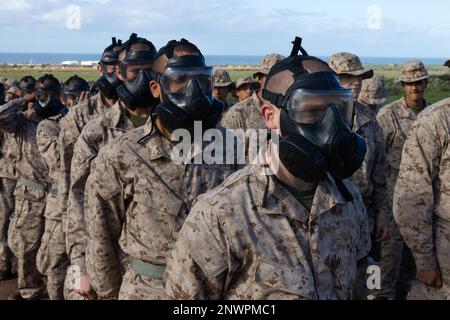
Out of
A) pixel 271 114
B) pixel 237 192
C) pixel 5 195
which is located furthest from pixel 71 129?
pixel 237 192

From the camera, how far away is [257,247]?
92.6 inches

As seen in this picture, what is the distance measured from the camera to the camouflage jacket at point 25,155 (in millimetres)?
7848

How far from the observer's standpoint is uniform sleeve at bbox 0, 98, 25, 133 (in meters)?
7.83

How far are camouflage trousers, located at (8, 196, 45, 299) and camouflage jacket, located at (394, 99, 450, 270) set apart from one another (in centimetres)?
501

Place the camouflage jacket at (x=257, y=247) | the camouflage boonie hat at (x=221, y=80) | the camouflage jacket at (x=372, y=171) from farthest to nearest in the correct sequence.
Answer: the camouflage boonie hat at (x=221, y=80) → the camouflage jacket at (x=372, y=171) → the camouflage jacket at (x=257, y=247)

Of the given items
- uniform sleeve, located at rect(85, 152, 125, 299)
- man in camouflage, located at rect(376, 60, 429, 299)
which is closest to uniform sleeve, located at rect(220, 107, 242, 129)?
man in camouflage, located at rect(376, 60, 429, 299)

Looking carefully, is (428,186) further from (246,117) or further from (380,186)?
(246,117)

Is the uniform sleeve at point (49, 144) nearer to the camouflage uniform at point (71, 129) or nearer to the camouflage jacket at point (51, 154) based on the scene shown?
the camouflage jacket at point (51, 154)

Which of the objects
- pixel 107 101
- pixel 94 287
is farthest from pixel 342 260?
pixel 107 101

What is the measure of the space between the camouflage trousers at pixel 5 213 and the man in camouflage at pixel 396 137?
4.89 m

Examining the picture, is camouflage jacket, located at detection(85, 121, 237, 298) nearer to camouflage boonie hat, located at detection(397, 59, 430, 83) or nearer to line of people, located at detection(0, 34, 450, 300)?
line of people, located at detection(0, 34, 450, 300)

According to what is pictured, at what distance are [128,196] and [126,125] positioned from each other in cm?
124

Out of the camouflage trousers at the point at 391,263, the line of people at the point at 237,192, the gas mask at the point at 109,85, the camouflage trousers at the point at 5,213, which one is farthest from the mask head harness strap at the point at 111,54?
the camouflage trousers at the point at 391,263
